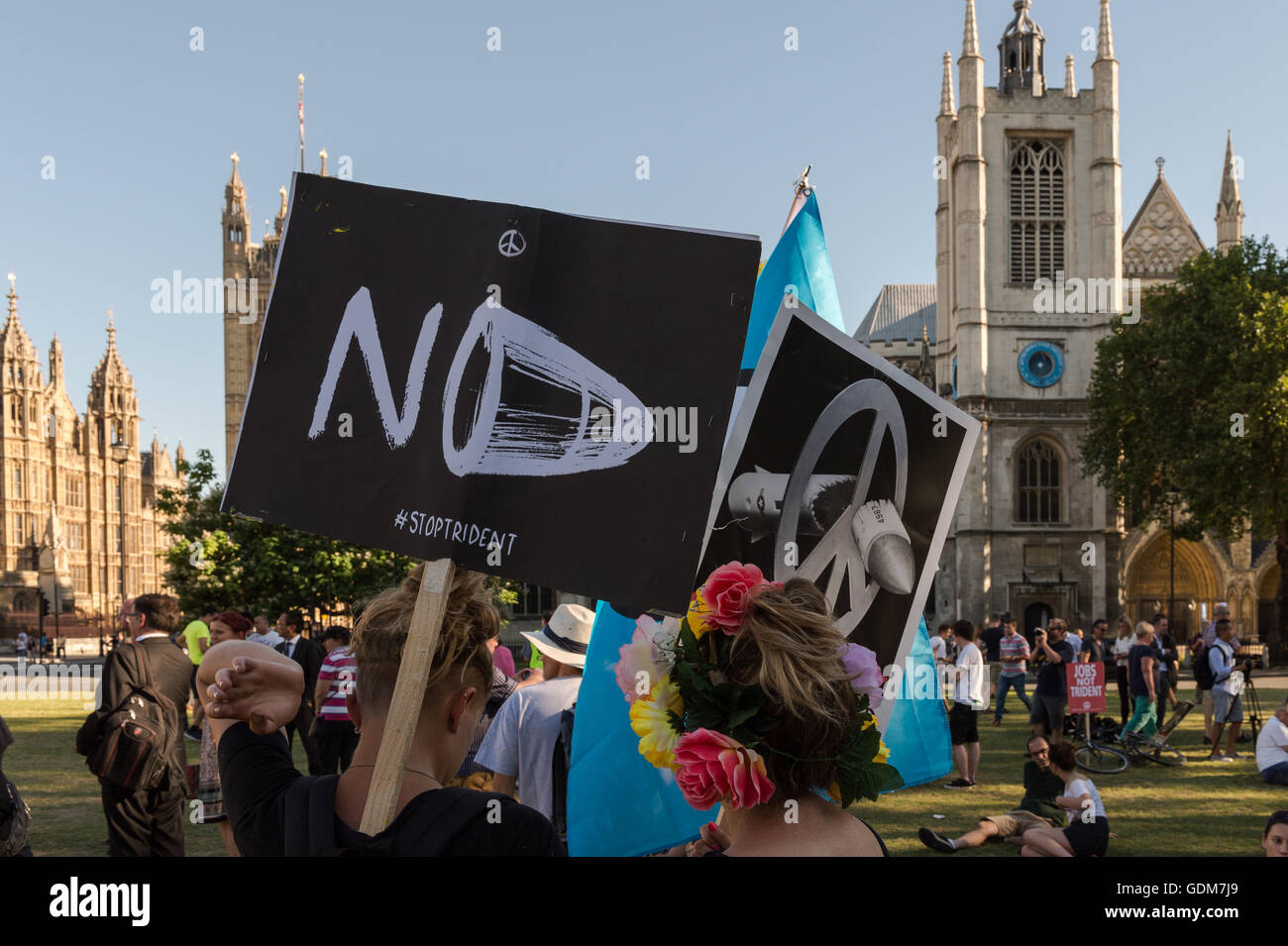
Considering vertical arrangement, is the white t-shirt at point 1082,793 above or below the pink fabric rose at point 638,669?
below

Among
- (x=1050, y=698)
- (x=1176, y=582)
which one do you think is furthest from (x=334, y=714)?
(x=1176, y=582)

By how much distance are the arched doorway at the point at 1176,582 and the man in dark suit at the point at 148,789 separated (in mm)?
52008

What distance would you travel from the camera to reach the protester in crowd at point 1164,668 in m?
15.1

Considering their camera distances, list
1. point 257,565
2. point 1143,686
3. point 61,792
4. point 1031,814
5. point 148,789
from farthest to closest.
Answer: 1. point 257,565
2. point 1143,686
3. point 61,792
4. point 1031,814
5. point 148,789

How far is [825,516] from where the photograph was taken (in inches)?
179

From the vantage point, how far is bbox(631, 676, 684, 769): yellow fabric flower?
8.54 ft

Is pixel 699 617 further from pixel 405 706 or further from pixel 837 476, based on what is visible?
pixel 837 476

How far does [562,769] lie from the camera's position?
502 centimetres

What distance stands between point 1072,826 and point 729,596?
21.2ft

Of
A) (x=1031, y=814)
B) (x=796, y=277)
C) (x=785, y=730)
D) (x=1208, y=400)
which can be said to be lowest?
(x=1031, y=814)

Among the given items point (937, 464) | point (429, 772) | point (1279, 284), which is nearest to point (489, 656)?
point (429, 772)

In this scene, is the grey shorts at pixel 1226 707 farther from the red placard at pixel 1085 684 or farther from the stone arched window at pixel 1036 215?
the stone arched window at pixel 1036 215

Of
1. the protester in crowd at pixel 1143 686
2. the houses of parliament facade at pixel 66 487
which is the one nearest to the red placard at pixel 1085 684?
the protester in crowd at pixel 1143 686

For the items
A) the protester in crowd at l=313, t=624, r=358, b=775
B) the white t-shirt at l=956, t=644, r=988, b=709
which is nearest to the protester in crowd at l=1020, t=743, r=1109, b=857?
the white t-shirt at l=956, t=644, r=988, b=709
